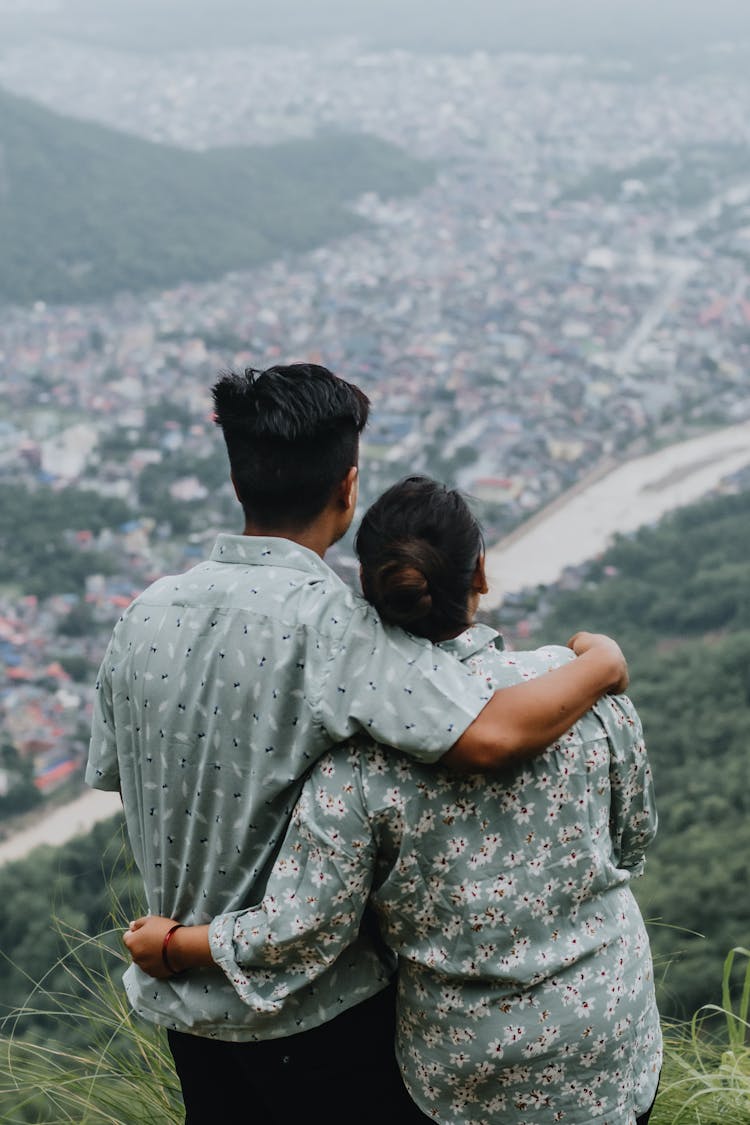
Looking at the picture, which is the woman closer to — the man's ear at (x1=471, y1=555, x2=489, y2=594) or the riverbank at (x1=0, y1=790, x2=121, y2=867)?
the man's ear at (x1=471, y1=555, x2=489, y2=594)

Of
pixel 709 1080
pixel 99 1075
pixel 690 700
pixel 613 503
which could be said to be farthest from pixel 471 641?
pixel 613 503

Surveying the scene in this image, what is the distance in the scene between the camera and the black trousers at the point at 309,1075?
952 mm

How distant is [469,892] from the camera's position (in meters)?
0.85

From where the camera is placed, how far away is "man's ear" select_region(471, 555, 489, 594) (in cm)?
88

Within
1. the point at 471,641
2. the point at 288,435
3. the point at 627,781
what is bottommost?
the point at 627,781

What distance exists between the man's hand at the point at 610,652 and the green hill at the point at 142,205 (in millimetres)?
26749

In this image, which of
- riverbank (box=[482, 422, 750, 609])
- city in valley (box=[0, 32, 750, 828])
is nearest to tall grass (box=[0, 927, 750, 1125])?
city in valley (box=[0, 32, 750, 828])

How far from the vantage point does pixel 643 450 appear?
18.7 m

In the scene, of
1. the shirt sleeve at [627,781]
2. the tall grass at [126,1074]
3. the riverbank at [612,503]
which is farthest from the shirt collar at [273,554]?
the riverbank at [612,503]

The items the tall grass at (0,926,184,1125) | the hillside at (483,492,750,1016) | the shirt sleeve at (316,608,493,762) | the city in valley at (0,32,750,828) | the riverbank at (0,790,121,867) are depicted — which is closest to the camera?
the shirt sleeve at (316,608,493,762)

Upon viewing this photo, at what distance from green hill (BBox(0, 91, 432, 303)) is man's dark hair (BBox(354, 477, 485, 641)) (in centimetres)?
2675

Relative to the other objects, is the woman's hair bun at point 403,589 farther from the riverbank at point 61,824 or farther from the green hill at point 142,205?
the green hill at point 142,205

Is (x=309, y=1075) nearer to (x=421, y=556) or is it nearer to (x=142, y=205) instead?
(x=421, y=556)

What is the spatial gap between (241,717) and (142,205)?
30.2m
